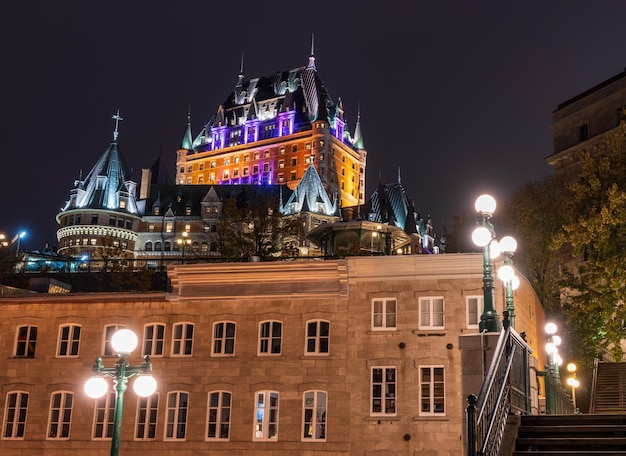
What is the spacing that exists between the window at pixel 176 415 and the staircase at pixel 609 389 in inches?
723

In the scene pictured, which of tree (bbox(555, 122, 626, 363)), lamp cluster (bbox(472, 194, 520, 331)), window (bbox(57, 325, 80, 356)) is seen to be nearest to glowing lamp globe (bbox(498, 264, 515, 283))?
lamp cluster (bbox(472, 194, 520, 331))

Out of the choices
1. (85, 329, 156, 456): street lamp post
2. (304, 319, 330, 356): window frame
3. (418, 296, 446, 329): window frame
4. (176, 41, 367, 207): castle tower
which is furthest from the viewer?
(176, 41, 367, 207): castle tower

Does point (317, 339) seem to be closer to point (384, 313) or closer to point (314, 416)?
point (384, 313)

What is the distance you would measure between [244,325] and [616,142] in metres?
17.2

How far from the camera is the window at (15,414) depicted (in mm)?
37594

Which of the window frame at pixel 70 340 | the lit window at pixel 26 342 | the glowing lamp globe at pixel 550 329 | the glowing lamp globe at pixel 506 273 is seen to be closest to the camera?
the glowing lamp globe at pixel 506 273

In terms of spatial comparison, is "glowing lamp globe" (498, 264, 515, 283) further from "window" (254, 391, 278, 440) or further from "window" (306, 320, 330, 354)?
"window" (254, 391, 278, 440)

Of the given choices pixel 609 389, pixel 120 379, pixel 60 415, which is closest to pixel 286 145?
pixel 609 389

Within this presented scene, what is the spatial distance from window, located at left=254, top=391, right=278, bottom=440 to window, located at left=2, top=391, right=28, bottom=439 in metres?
11.3

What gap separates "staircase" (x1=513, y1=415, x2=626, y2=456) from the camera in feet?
45.2

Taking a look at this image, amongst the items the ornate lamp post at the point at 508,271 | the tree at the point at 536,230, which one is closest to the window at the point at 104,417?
the ornate lamp post at the point at 508,271

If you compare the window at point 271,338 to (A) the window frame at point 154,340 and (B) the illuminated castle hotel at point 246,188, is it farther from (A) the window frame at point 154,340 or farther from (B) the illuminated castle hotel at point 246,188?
(B) the illuminated castle hotel at point 246,188

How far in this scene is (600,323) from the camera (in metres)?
35.6

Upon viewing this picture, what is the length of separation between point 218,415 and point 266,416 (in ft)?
7.12
